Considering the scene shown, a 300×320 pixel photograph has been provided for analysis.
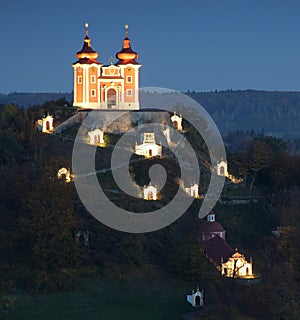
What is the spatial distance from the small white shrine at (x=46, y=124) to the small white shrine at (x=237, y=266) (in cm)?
1620

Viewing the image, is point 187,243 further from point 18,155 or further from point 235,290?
point 18,155

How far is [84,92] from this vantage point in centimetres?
6481

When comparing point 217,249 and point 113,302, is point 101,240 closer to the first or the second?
point 113,302

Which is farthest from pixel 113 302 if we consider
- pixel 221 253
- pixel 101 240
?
pixel 221 253

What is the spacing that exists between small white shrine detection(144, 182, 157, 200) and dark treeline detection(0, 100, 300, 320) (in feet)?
4.13

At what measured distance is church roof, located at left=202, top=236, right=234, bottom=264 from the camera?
5028cm

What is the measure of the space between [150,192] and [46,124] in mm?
9391

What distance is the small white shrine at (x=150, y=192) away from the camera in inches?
2163

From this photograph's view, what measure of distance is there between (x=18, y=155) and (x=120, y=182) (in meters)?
5.92

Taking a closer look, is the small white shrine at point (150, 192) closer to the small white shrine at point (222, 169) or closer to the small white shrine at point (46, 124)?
the small white shrine at point (222, 169)

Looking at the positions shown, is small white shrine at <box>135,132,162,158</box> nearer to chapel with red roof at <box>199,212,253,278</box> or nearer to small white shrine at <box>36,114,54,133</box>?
small white shrine at <box>36,114,54,133</box>

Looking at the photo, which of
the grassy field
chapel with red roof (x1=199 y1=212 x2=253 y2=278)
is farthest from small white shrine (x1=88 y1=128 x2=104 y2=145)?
the grassy field

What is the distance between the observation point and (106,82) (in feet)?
213

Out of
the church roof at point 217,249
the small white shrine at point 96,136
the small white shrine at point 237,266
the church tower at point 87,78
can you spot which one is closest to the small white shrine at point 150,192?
the church roof at point 217,249
